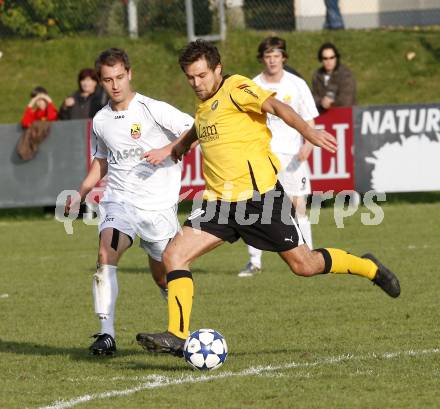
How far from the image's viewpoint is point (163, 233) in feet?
27.4

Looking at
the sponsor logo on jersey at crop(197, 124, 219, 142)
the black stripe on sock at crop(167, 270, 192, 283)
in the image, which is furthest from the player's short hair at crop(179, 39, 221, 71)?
the black stripe on sock at crop(167, 270, 192, 283)

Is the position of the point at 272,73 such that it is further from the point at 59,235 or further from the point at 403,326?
the point at 59,235

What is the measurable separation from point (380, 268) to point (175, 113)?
171 cm

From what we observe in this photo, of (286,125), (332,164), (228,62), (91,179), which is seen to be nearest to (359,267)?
(91,179)

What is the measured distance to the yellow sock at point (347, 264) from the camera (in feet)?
25.5

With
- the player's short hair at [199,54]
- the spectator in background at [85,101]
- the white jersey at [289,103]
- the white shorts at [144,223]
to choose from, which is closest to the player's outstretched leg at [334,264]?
the white shorts at [144,223]

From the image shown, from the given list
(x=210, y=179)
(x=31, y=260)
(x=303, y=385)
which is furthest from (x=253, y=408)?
(x=31, y=260)

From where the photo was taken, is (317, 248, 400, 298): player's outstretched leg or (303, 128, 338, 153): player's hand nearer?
(303, 128, 338, 153): player's hand

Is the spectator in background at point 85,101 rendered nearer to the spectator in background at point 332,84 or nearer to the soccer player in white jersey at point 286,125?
the spectator in background at point 332,84

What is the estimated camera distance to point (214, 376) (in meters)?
7.04

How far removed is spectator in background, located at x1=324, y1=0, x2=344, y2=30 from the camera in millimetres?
23438

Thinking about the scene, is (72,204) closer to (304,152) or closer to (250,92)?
(250,92)

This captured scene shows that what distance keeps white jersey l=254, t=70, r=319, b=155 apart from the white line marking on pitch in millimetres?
4490

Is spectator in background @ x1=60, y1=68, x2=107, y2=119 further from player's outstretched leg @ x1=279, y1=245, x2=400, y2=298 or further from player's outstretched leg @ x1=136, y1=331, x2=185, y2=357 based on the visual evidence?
player's outstretched leg @ x1=136, y1=331, x2=185, y2=357
